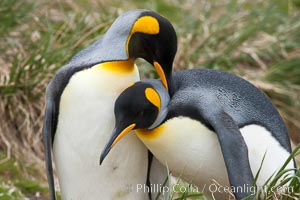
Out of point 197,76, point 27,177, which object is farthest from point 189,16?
point 197,76

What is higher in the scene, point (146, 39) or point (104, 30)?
point (146, 39)

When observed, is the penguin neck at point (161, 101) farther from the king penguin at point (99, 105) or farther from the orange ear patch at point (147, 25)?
the orange ear patch at point (147, 25)

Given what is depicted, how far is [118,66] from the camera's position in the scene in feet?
15.1

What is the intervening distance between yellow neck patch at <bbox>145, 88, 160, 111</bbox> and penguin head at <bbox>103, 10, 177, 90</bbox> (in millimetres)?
154

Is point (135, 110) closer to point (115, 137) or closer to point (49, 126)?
point (115, 137)

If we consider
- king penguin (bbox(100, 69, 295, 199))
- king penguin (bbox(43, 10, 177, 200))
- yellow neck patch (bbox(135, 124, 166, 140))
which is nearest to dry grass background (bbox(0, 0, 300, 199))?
king penguin (bbox(43, 10, 177, 200))

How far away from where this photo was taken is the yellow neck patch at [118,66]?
4.57 m

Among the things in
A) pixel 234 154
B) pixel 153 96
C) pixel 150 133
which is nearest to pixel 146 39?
pixel 153 96

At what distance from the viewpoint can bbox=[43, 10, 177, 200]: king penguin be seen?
14.8 ft

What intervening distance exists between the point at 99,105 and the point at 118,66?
240mm

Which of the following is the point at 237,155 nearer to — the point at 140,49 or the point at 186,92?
the point at 186,92

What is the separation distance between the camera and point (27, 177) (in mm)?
6383

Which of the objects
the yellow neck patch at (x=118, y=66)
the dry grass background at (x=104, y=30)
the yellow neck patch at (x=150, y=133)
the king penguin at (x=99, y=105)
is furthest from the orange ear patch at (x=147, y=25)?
the dry grass background at (x=104, y=30)

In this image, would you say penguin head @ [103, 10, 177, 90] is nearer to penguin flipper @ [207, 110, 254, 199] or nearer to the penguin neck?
the penguin neck
